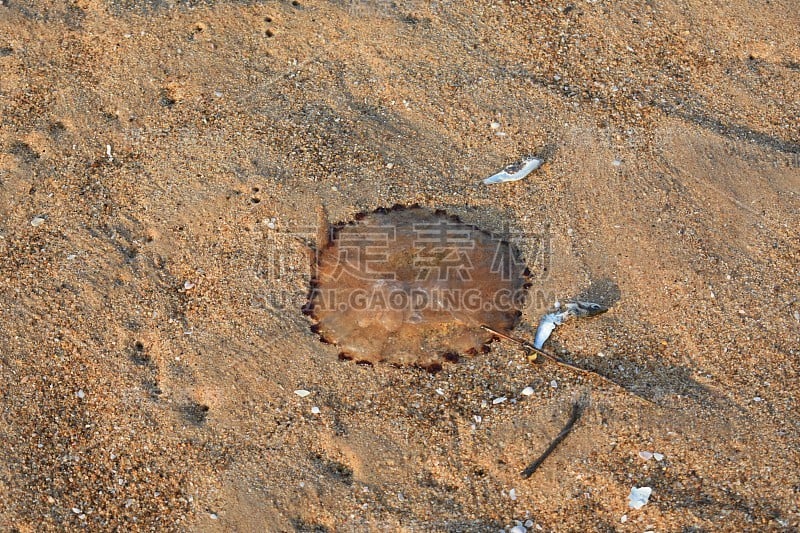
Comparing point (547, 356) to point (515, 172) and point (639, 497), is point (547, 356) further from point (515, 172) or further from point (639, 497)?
point (515, 172)

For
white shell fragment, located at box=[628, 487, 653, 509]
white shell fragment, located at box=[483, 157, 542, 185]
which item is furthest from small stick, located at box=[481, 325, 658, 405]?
white shell fragment, located at box=[483, 157, 542, 185]

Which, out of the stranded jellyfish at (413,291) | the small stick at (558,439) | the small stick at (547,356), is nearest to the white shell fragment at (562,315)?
the small stick at (547,356)

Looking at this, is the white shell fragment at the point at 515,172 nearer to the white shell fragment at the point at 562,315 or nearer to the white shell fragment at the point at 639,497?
the white shell fragment at the point at 562,315

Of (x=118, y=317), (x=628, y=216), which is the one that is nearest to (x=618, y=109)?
(x=628, y=216)

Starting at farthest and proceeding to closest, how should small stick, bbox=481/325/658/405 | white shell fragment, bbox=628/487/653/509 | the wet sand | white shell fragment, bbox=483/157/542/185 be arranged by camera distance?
white shell fragment, bbox=483/157/542/185
small stick, bbox=481/325/658/405
the wet sand
white shell fragment, bbox=628/487/653/509

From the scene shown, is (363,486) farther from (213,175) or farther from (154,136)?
(154,136)

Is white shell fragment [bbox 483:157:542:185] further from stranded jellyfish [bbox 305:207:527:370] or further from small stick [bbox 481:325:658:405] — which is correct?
small stick [bbox 481:325:658:405]
